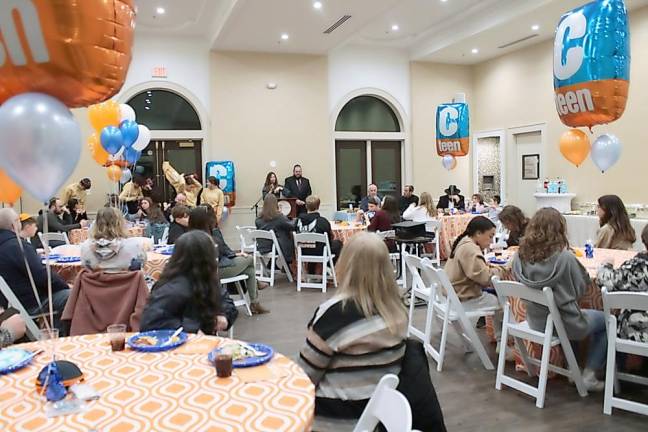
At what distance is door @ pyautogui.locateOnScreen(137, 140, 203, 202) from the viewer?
10.5 meters

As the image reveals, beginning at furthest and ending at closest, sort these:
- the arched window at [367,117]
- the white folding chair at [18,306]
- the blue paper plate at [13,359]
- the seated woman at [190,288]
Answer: the arched window at [367,117] → the white folding chair at [18,306] → the seated woman at [190,288] → the blue paper plate at [13,359]

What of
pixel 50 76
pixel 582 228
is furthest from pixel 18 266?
pixel 582 228

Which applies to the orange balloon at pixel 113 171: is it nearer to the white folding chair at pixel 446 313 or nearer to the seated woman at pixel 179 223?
the seated woman at pixel 179 223

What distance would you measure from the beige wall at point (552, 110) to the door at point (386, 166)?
207 cm

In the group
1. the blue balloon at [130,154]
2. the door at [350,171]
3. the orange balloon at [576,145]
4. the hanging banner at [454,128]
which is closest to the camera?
the orange balloon at [576,145]

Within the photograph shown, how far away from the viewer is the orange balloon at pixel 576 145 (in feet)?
19.4

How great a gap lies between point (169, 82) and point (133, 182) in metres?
2.08

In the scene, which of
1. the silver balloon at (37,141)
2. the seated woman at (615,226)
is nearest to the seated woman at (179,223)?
the silver balloon at (37,141)

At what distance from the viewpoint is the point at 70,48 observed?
1999mm

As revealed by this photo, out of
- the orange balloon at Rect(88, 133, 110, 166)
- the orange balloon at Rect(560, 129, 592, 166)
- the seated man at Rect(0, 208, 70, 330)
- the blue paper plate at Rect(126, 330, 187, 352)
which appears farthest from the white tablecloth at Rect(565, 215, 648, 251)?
the blue paper plate at Rect(126, 330, 187, 352)

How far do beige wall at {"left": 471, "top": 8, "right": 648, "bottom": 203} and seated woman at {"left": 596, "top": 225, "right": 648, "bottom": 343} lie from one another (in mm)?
6566

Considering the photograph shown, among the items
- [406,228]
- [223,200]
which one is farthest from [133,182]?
[406,228]

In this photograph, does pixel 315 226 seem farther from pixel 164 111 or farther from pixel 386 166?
pixel 386 166

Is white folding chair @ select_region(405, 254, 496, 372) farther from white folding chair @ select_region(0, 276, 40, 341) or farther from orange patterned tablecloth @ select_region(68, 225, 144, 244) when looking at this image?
orange patterned tablecloth @ select_region(68, 225, 144, 244)
